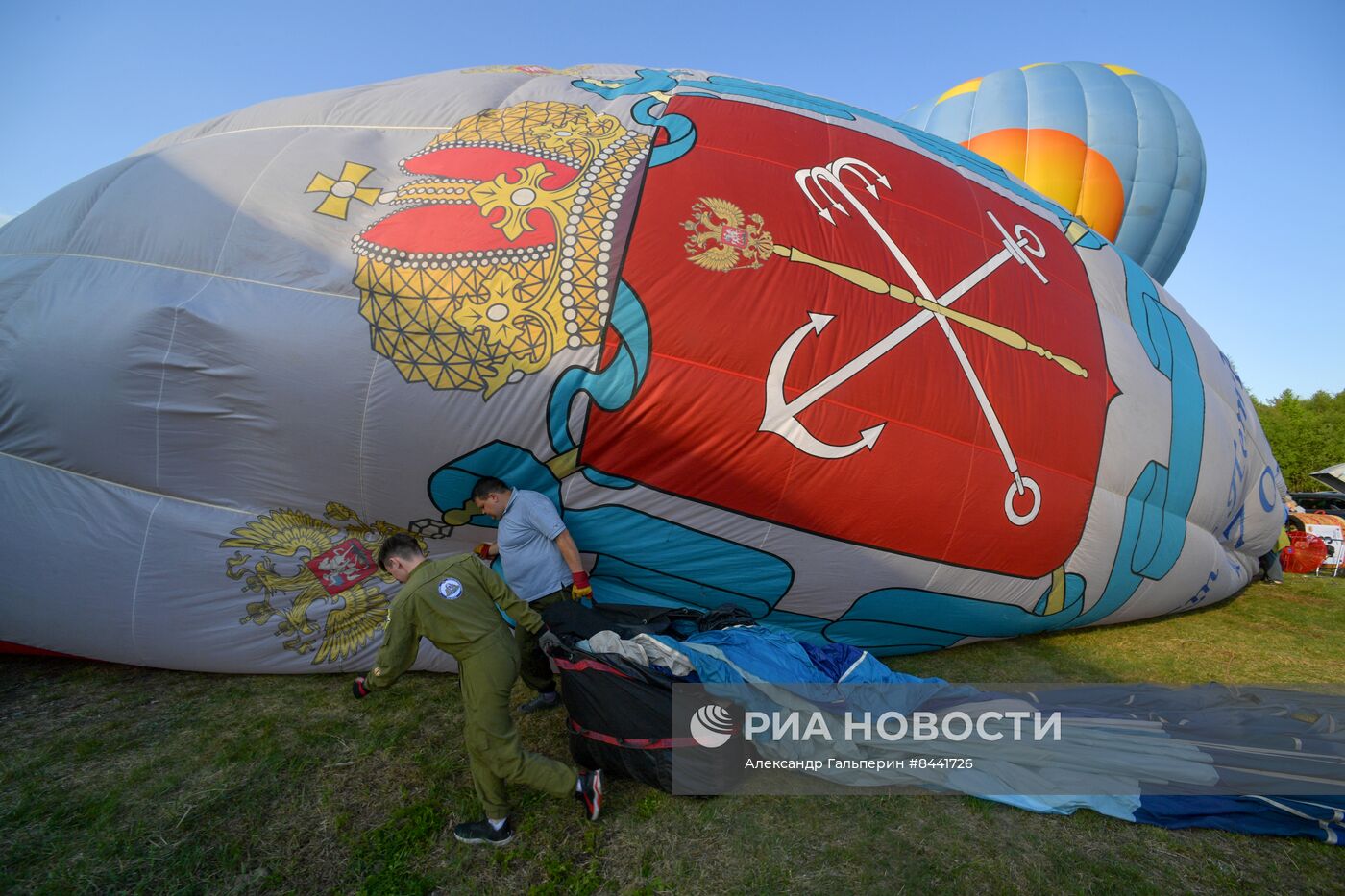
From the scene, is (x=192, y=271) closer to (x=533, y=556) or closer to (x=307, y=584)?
(x=307, y=584)

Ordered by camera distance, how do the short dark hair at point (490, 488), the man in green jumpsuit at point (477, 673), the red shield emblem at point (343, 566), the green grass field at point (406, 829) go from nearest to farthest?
the green grass field at point (406, 829)
the man in green jumpsuit at point (477, 673)
the short dark hair at point (490, 488)
the red shield emblem at point (343, 566)

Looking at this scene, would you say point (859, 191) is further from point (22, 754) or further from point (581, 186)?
point (22, 754)

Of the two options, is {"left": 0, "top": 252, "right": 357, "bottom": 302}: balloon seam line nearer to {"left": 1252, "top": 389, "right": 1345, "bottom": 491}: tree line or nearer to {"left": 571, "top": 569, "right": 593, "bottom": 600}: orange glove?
{"left": 571, "top": 569, "right": 593, "bottom": 600}: orange glove

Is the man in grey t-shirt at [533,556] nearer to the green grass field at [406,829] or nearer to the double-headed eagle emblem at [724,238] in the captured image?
the green grass field at [406,829]

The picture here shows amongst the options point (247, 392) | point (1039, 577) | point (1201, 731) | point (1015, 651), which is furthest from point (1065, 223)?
point (247, 392)

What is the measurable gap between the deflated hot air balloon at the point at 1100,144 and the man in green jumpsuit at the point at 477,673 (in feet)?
43.1

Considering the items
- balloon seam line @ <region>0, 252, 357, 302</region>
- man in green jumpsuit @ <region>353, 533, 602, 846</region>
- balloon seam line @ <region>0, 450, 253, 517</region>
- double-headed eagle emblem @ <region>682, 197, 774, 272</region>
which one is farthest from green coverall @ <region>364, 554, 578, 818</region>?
double-headed eagle emblem @ <region>682, 197, 774, 272</region>

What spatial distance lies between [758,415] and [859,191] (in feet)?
5.97

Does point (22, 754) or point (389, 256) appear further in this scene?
point (389, 256)

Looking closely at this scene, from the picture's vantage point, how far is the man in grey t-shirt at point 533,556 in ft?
11.9

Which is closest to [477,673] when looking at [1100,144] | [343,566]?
[343,566]

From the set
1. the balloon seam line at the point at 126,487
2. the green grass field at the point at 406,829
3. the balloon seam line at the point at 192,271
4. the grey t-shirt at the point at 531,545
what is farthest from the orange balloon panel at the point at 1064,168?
the balloon seam line at the point at 126,487

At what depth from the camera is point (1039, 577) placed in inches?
185

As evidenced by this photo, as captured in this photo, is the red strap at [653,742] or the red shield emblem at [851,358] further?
the red shield emblem at [851,358]
